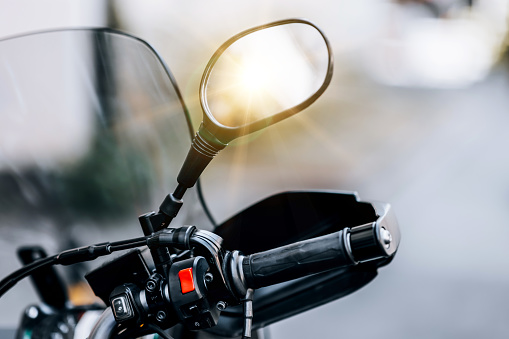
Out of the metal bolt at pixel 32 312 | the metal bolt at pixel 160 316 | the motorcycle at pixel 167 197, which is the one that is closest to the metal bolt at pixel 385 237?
the motorcycle at pixel 167 197

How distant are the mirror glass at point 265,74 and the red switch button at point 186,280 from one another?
0.21m

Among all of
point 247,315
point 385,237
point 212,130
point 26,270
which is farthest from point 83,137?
point 385,237

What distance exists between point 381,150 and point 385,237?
7.25m

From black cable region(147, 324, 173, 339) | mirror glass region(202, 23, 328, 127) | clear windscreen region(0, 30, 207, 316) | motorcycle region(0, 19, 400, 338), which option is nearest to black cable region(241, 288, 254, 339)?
→ motorcycle region(0, 19, 400, 338)

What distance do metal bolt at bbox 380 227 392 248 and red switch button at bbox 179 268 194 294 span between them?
9.3 inches

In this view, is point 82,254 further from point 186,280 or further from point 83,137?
point 83,137

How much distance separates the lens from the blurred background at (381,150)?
3.92 feet

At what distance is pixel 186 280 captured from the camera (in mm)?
747

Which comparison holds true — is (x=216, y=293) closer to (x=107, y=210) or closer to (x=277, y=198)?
(x=277, y=198)

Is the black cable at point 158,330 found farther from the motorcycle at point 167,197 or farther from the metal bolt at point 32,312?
the metal bolt at point 32,312

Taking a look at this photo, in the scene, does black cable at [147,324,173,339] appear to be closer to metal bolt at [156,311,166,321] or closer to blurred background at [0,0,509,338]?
metal bolt at [156,311,166,321]

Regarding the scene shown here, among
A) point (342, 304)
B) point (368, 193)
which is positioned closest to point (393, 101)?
point (368, 193)

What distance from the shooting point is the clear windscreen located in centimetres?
107

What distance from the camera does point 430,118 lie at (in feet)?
28.0
